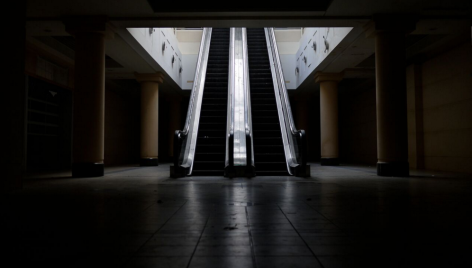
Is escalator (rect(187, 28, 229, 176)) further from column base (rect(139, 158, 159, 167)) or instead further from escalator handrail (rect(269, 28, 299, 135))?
column base (rect(139, 158, 159, 167))

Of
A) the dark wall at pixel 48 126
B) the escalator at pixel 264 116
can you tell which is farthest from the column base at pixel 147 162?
the escalator at pixel 264 116

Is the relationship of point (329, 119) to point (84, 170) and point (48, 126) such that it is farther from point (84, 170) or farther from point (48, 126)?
point (48, 126)

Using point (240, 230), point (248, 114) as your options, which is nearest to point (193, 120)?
point (248, 114)

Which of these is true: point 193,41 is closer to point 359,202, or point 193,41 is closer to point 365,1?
point 365,1

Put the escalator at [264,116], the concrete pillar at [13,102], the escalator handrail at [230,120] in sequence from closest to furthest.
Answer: the concrete pillar at [13,102] < the escalator handrail at [230,120] < the escalator at [264,116]

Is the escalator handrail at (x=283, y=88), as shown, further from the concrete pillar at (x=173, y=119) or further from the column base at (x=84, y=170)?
the concrete pillar at (x=173, y=119)

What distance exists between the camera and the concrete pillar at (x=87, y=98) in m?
8.83

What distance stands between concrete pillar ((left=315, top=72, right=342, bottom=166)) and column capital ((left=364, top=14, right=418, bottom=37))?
623 centimetres

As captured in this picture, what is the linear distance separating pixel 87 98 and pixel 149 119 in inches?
231

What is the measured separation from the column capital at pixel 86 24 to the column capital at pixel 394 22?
6.76 metres

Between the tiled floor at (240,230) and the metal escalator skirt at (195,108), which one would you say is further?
the metal escalator skirt at (195,108)

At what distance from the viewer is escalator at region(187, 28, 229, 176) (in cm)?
988

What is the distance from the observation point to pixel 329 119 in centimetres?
1544

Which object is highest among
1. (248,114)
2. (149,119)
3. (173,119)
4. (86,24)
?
(86,24)
